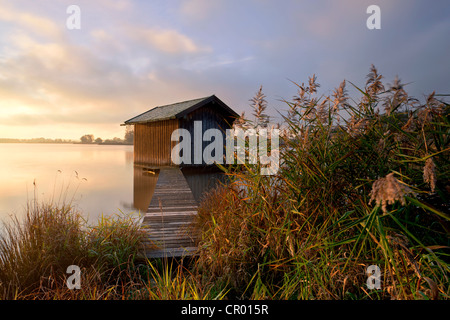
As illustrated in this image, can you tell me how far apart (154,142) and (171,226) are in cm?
1308

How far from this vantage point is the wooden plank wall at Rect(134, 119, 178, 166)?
15.5 meters

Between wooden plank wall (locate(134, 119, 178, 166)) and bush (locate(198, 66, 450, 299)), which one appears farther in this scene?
wooden plank wall (locate(134, 119, 178, 166))

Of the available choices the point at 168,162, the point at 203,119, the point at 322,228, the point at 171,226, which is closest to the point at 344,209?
the point at 322,228

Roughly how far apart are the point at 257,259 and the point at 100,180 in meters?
17.7

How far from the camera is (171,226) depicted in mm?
4594

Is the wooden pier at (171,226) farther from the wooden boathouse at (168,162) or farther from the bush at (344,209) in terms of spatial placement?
the bush at (344,209)

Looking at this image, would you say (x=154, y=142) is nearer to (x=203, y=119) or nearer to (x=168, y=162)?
(x=168, y=162)

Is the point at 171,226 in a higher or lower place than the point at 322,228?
lower

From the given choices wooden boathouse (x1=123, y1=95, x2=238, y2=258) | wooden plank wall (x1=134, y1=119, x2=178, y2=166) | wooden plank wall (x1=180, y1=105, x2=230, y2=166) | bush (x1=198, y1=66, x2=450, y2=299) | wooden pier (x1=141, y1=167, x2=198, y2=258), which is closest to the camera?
bush (x1=198, y1=66, x2=450, y2=299)

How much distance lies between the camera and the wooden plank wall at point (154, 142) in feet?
50.9

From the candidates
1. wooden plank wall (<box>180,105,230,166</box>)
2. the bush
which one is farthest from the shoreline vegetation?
wooden plank wall (<box>180,105,230,166</box>)

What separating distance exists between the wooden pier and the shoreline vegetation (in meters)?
0.52

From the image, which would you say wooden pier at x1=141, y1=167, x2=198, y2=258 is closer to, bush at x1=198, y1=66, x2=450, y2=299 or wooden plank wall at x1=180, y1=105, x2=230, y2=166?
bush at x1=198, y1=66, x2=450, y2=299
